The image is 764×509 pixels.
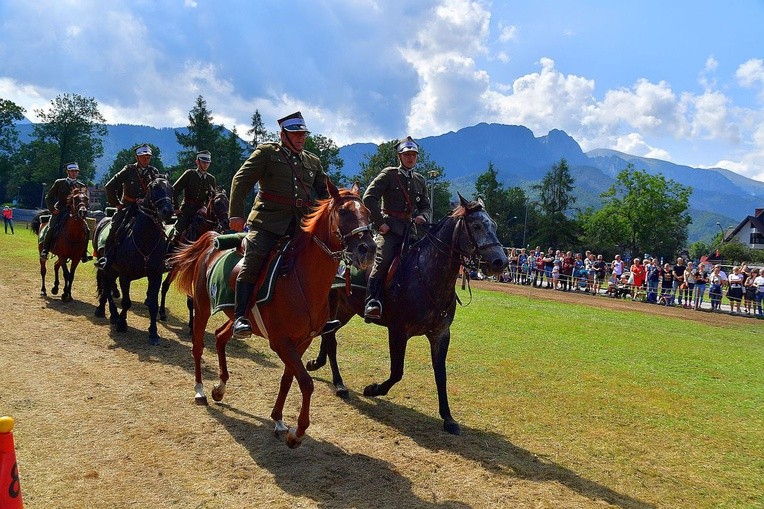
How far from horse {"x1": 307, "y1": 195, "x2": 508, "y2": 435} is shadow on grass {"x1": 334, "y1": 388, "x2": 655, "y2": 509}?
26cm

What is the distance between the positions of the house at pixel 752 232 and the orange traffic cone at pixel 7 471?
373 ft

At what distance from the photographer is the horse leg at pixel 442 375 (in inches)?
282

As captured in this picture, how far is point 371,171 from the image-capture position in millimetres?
90625


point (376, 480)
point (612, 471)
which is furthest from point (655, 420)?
point (376, 480)

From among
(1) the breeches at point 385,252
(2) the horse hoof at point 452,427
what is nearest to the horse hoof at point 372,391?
(2) the horse hoof at point 452,427

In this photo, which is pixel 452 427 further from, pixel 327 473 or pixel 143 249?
pixel 143 249

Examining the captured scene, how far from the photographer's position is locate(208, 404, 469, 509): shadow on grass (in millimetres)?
5137

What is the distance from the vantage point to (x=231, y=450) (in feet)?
19.8

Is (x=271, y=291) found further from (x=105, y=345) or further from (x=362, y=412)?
(x=105, y=345)

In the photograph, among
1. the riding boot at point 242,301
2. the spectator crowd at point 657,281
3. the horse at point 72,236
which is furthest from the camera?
the spectator crowd at point 657,281

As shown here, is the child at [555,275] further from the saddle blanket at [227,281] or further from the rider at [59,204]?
the saddle blanket at [227,281]

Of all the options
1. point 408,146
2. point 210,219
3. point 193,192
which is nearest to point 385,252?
point 408,146

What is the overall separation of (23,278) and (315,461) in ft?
53.2

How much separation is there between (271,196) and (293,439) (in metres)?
2.94
